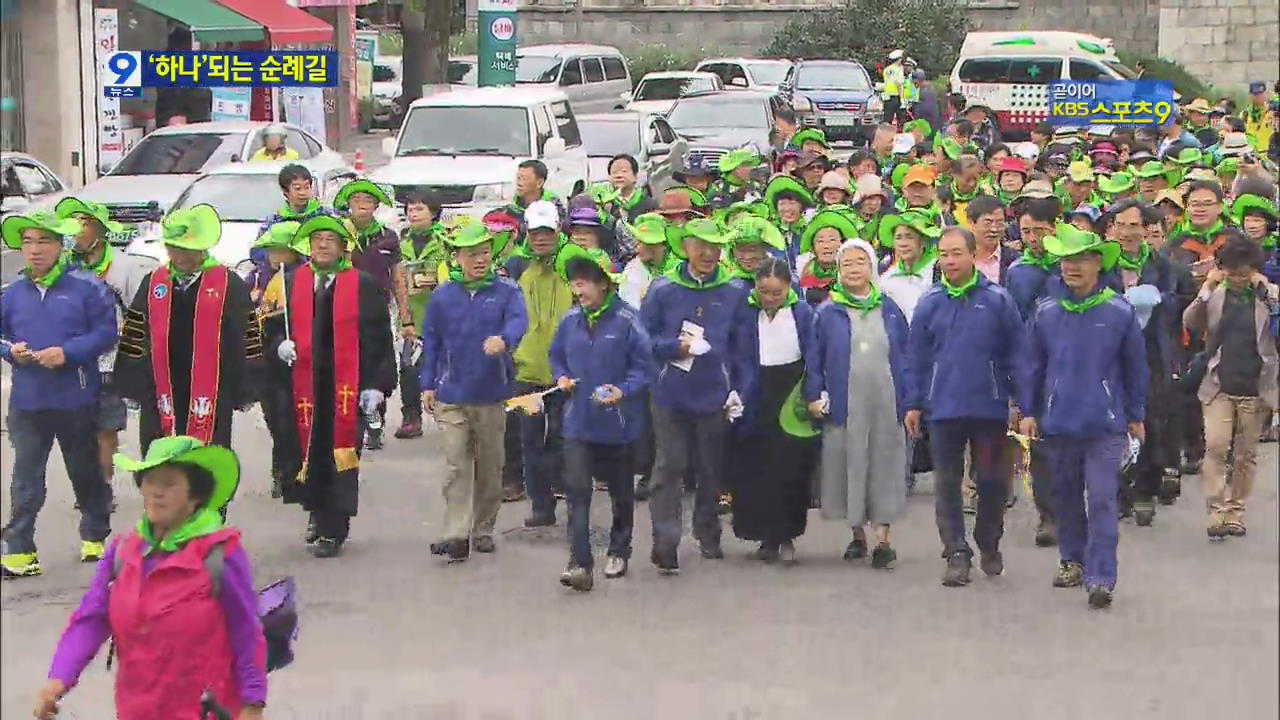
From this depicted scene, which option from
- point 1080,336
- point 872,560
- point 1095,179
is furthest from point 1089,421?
point 1095,179

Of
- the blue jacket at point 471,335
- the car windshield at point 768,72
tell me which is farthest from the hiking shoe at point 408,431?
the car windshield at point 768,72

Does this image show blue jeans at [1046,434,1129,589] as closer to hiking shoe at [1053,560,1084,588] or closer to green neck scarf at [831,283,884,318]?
hiking shoe at [1053,560,1084,588]

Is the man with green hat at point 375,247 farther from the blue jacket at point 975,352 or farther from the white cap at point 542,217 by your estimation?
the blue jacket at point 975,352

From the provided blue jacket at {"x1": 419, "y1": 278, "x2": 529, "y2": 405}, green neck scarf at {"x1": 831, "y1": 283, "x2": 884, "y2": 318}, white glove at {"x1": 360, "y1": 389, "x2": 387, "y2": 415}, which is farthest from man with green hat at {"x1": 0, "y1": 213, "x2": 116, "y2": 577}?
green neck scarf at {"x1": 831, "y1": 283, "x2": 884, "y2": 318}

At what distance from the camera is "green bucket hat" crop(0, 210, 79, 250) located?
1010cm

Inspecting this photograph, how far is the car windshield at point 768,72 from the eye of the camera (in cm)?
4425

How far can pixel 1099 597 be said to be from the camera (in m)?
9.80

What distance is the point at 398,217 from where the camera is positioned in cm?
2048

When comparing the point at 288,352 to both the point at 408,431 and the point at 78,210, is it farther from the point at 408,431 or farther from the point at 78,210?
the point at 408,431

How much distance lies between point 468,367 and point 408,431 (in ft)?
12.5

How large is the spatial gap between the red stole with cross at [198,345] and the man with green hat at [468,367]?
3.31 ft

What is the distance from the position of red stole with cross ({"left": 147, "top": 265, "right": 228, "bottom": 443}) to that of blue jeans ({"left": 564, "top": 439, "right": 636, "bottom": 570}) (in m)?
1.64

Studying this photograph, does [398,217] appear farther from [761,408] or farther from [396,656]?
[396,656]

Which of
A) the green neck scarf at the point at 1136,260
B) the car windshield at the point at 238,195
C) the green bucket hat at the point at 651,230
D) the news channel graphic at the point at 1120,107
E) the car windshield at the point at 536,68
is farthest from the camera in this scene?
the car windshield at the point at 536,68
